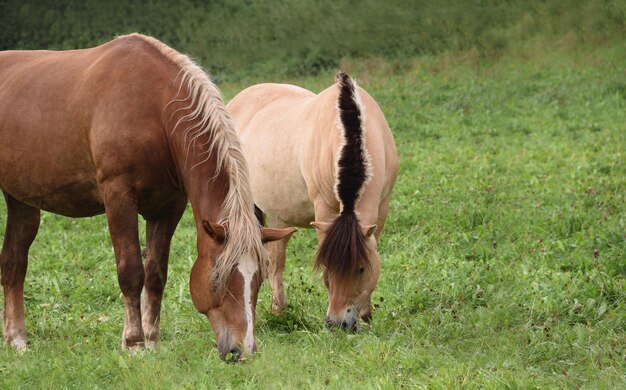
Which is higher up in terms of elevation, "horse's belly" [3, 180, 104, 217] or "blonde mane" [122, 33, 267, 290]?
"blonde mane" [122, 33, 267, 290]

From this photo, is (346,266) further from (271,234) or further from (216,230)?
(216,230)

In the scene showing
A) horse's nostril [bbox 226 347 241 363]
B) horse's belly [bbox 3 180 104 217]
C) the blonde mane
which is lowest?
horse's nostril [bbox 226 347 241 363]

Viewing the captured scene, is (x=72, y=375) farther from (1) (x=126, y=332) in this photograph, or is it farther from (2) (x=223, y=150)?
(2) (x=223, y=150)

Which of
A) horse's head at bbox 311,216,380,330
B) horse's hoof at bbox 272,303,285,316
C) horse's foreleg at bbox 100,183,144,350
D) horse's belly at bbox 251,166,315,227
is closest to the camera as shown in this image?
horse's foreleg at bbox 100,183,144,350

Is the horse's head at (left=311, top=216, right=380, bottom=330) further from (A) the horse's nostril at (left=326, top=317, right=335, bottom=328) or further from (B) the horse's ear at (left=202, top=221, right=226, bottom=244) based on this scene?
(B) the horse's ear at (left=202, top=221, right=226, bottom=244)

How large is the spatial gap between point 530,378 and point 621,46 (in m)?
16.5

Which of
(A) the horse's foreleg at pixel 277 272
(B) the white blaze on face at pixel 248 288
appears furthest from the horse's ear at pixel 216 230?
(A) the horse's foreleg at pixel 277 272

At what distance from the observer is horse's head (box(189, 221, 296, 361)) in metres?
4.67

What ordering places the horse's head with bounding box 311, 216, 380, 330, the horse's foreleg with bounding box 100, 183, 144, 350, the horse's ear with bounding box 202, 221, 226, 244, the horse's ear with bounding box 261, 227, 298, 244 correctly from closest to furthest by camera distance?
1. the horse's ear with bounding box 202, 221, 226, 244
2. the horse's ear with bounding box 261, 227, 298, 244
3. the horse's foreleg with bounding box 100, 183, 144, 350
4. the horse's head with bounding box 311, 216, 380, 330

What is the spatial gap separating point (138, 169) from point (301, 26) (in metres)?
19.3

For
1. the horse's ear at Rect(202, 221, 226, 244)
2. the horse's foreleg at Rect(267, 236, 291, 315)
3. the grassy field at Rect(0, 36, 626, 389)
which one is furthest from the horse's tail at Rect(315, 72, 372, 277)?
the horse's foreleg at Rect(267, 236, 291, 315)

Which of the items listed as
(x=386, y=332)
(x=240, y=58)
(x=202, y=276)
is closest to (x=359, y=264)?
(x=386, y=332)

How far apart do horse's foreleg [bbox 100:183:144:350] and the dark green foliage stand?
652 inches

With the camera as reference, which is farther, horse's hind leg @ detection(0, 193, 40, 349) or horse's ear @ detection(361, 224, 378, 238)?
horse's hind leg @ detection(0, 193, 40, 349)
